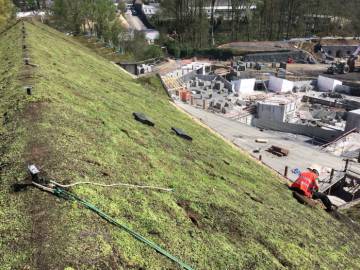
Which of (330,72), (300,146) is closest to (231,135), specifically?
(300,146)

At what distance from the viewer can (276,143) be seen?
2186 centimetres

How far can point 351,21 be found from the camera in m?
55.9

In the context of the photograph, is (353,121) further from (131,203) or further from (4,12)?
(4,12)

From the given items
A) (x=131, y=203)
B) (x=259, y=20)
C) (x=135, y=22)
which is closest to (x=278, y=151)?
(x=131, y=203)

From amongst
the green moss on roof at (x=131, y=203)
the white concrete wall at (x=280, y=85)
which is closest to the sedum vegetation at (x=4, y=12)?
the green moss on roof at (x=131, y=203)

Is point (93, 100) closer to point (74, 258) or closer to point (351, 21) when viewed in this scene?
point (74, 258)

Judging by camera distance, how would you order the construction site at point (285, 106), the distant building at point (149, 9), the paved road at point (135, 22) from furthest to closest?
the distant building at point (149, 9), the paved road at point (135, 22), the construction site at point (285, 106)

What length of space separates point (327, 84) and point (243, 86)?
8.26 meters

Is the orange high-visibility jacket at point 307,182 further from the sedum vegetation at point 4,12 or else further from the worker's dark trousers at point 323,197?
the sedum vegetation at point 4,12

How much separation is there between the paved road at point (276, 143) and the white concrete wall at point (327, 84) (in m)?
11.7

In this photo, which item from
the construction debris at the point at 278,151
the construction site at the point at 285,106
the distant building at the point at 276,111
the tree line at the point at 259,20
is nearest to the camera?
the construction site at the point at 285,106

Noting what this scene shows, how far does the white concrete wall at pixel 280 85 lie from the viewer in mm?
32781

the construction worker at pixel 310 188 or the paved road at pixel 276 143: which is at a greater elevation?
the construction worker at pixel 310 188

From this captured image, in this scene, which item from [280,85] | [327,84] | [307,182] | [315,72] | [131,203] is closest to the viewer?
[131,203]
